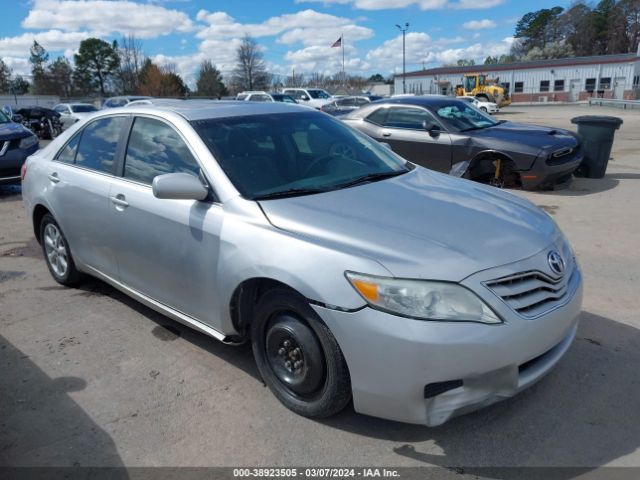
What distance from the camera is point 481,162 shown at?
28.8 feet

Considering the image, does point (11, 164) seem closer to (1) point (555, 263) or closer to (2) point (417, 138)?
(2) point (417, 138)

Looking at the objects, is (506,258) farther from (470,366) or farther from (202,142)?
(202,142)

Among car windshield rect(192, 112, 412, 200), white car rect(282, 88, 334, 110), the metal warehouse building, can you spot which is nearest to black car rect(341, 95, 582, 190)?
car windshield rect(192, 112, 412, 200)

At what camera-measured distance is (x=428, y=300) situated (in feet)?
7.81

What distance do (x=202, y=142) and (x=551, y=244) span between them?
2.16 m

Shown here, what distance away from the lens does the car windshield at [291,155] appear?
322cm

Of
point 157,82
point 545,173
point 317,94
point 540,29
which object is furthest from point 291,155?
point 540,29

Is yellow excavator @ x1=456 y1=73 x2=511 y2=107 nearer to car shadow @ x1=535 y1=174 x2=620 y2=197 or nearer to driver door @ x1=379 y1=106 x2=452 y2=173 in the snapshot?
car shadow @ x1=535 y1=174 x2=620 y2=197

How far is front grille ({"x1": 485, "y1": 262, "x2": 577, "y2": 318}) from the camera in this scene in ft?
8.10

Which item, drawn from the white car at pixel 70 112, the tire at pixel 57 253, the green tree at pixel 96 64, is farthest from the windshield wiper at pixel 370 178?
the green tree at pixel 96 64

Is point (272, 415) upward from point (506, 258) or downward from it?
downward

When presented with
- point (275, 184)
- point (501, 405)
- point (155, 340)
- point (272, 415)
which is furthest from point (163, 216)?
point (501, 405)

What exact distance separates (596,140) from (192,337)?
878 centimetres

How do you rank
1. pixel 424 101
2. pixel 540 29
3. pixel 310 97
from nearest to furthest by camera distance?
1. pixel 424 101
2. pixel 310 97
3. pixel 540 29
